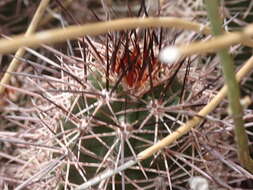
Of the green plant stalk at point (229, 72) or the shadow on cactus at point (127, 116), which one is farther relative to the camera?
the shadow on cactus at point (127, 116)

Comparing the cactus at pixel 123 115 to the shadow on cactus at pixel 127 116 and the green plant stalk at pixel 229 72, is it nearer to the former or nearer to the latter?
the shadow on cactus at pixel 127 116

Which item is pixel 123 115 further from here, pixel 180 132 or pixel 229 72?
pixel 229 72

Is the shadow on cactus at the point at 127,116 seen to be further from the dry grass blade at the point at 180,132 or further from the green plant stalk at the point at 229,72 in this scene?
the green plant stalk at the point at 229,72

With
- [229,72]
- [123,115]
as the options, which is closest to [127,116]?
[123,115]

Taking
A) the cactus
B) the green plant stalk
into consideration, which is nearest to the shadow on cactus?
the cactus

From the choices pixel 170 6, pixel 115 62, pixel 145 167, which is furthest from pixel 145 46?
pixel 170 6

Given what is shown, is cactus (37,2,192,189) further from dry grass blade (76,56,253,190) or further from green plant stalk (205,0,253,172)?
green plant stalk (205,0,253,172)

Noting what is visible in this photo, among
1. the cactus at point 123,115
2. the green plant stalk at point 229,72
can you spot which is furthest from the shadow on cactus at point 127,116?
the green plant stalk at point 229,72

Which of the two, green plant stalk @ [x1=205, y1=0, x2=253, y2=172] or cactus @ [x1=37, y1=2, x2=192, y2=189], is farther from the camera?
cactus @ [x1=37, y1=2, x2=192, y2=189]

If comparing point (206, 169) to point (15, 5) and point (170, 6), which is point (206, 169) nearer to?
point (170, 6)

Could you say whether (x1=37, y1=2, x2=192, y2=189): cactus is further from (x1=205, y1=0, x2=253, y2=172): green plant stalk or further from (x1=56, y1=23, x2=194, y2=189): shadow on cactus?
(x1=205, y1=0, x2=253, y2=172): green plant stalk

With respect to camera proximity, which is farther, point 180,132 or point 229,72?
point 180,132
